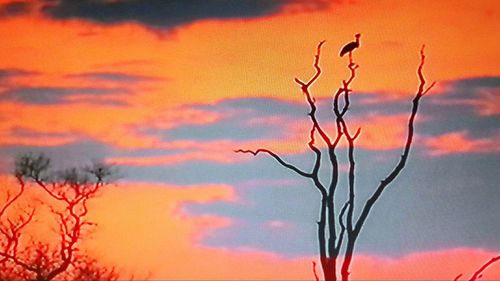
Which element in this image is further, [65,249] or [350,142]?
[65,249]

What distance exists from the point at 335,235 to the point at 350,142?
56 cm

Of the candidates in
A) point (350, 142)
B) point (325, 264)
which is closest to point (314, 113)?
point (350, 142)

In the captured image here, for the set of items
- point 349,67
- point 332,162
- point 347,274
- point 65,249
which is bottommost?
point 347,274

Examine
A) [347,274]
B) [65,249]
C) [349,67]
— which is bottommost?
[347,274]

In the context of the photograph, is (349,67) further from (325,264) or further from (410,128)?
(325,264)

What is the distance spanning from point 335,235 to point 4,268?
711 cm

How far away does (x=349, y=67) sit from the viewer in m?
8.34

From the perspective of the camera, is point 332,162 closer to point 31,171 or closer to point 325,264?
point 325,264

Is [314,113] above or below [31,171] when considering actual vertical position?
below

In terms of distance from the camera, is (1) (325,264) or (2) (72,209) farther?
(2) (72,209)

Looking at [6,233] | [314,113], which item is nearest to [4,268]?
[6,233]

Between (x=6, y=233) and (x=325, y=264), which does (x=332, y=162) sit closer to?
(x=325, y=264)

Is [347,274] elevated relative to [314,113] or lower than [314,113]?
lower

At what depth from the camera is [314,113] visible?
26.8 ft
